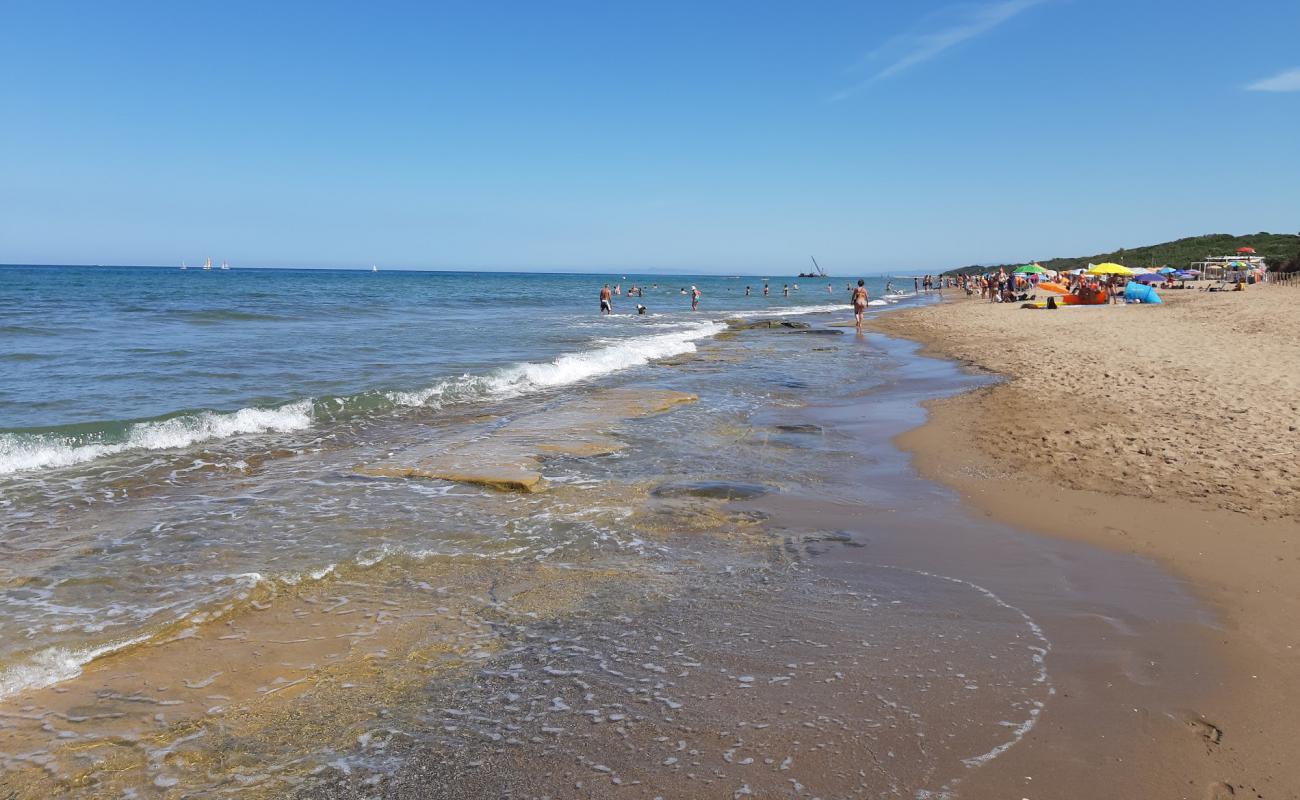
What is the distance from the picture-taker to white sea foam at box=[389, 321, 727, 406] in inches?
548

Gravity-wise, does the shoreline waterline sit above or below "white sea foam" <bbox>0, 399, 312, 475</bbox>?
Answer: below

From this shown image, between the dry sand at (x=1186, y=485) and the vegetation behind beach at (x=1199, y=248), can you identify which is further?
the vegetation behind beach at (x=1199, y=248)

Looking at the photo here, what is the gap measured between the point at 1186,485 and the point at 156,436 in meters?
11.7

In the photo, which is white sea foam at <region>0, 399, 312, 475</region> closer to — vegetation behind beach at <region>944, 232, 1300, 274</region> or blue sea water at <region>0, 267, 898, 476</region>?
blue sea water at <region>0, 267, 898, 476</region>

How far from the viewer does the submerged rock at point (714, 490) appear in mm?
7418

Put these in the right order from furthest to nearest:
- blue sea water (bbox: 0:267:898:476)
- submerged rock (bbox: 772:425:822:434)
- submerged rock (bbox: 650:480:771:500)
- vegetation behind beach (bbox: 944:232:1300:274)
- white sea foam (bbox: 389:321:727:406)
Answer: vegetation behind beach (bbox: 944:232:1300:274), white sea foam (bbox: 389:321:727:406), submerged rock (bbox: 772:425:822:434), blue sea water (bbox: 0:267:898:476), submerged rock (bbox: 650:480:771:500)

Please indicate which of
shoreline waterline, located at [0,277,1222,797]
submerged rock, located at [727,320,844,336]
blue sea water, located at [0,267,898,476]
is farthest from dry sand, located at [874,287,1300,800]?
submerged rock, located at [727,320,844,336]

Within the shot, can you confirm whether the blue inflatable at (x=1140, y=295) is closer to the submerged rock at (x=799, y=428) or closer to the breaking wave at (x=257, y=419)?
the breaking wave at (x=257, y=419)

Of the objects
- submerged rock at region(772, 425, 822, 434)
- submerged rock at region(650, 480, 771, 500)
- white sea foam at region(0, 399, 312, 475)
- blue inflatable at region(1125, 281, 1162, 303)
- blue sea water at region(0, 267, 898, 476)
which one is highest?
blue inflatable at region(1125, 281, 1162, 303)

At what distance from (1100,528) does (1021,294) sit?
4369cm

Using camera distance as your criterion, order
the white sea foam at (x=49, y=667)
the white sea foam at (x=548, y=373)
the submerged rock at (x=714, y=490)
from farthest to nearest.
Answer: the white sea foam at (x=548, y=373)
the submerged rock at (x=714, y=490)
the white sea foam at (x=49, y=667)

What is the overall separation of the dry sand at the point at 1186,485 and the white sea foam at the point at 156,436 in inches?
351

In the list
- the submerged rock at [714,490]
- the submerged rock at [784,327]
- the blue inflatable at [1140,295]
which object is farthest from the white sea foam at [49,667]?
the blue inflatable at [1140,295]

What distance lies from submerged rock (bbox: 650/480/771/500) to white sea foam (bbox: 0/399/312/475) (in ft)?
20.5
